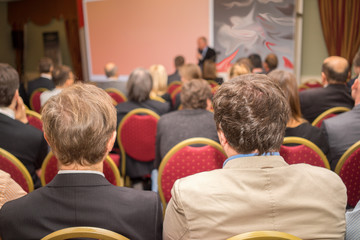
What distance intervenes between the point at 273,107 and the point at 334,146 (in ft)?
3.38

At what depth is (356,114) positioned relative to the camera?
5.48ft

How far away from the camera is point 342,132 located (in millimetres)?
1680

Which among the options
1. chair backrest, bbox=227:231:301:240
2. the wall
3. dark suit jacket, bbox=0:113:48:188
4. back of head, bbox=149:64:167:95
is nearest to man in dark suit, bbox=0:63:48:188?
dark suit jacket, bbox=0:113:48:188

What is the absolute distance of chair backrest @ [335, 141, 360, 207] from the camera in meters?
1.42

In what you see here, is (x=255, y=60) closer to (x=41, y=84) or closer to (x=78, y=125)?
(x=41, y=84)

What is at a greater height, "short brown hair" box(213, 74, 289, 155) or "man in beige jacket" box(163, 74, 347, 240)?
"short brown hair" box(213, 74, 289, 155)

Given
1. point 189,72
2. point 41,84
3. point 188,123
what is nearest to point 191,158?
point 188,123

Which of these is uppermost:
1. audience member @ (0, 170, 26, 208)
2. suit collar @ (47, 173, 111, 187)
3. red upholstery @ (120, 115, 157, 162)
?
suit collar @ (47, 173, 111, 187)

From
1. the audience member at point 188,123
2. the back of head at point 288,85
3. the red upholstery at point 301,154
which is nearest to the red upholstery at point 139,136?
the audience member at point 188,123

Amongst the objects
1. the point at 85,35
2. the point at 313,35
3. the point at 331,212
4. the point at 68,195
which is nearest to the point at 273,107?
the point at 331,212

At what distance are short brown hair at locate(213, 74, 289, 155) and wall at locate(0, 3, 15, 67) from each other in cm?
1146

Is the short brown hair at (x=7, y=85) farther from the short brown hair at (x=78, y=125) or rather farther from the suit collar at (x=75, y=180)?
the suit collar at (x=75, y=180)

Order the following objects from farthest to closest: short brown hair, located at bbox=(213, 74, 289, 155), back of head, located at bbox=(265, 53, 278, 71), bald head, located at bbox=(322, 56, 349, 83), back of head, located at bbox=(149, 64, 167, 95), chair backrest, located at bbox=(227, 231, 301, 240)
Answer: back of head, located at bbox=(265, 53, 278, 71), back of head, located at bbox=(149, 64, 167, 95), bald head, located at bbox=(322, 56, 349, 83), short brown hair, located at bbox=(213, 74, 289, 155), chair backrest, located at bbox=(227, 231, 301, 240)

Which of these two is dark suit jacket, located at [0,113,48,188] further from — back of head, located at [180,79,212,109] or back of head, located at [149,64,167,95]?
back of head, located at [149,64,167,95]
